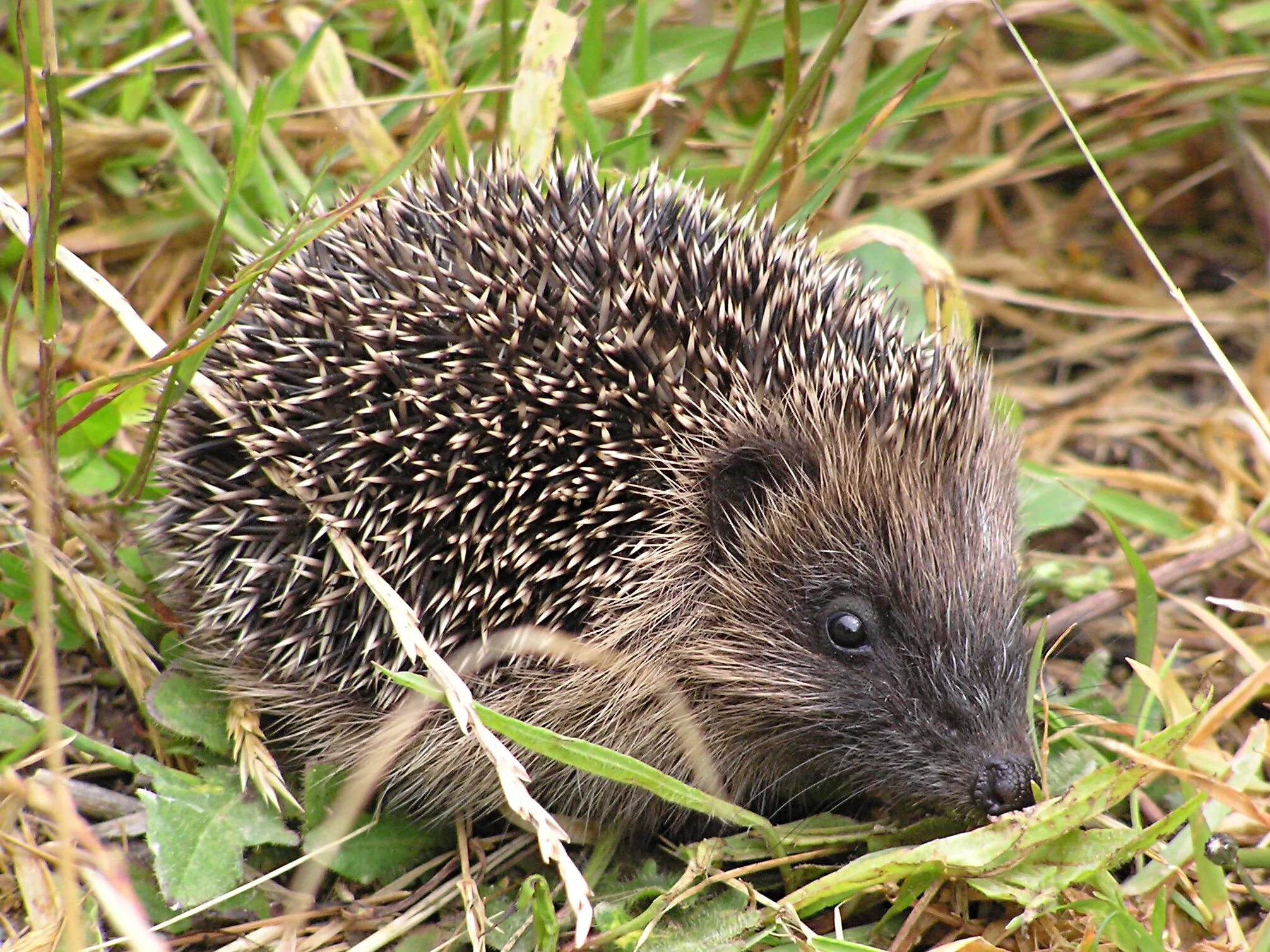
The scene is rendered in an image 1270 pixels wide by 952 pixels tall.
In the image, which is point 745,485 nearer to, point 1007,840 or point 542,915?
point 1007,840

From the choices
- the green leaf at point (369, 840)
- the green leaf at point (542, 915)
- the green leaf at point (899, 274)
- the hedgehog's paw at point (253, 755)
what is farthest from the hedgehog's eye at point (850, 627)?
the green leaf at point (899, 274)

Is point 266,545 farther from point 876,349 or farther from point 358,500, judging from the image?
point 876,349

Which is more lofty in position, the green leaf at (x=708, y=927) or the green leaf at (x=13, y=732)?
the green leaf at (x=13, y=732)

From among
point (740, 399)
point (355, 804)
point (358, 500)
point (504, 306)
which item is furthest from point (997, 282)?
point (355, 804)

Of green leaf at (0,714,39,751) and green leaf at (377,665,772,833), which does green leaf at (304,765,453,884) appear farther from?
green leaf at (0,714,39,751)

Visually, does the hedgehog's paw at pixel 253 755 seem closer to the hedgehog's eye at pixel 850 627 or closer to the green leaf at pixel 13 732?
the green leaf at pixel 13 732

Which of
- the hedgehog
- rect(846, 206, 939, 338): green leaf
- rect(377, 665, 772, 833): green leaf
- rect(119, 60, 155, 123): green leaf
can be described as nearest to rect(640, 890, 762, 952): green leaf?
rect(377, 665, 772, 833): green leaf
